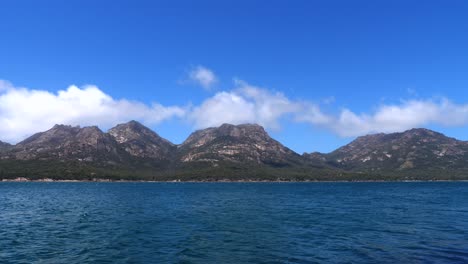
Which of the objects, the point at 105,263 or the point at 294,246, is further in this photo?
the point at 294,246

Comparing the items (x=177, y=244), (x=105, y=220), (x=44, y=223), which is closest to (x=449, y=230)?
(x=177, y=244)

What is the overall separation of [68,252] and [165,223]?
2692cm

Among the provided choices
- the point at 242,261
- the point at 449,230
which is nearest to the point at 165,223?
the point at 242,261

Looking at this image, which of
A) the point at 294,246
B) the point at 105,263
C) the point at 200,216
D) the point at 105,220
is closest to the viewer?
the point at 105,263

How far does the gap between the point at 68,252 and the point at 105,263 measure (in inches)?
268

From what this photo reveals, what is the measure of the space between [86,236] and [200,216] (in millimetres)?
29720

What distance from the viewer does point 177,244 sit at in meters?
46.2

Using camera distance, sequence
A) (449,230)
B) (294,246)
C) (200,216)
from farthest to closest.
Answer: (200,216) → (449,230) → (294,246)

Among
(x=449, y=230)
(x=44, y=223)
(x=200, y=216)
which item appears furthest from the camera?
(x=200, y=216)

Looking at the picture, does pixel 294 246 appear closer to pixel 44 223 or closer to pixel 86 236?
pixel 86 236

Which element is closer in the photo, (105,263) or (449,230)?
(105,263)

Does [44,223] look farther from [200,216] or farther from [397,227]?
[397,227]

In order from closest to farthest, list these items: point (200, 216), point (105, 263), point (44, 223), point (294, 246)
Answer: point (105, 263) → point (294, 246) → point (44, 223) → point (200, 216)

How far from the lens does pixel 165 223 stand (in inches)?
2625
